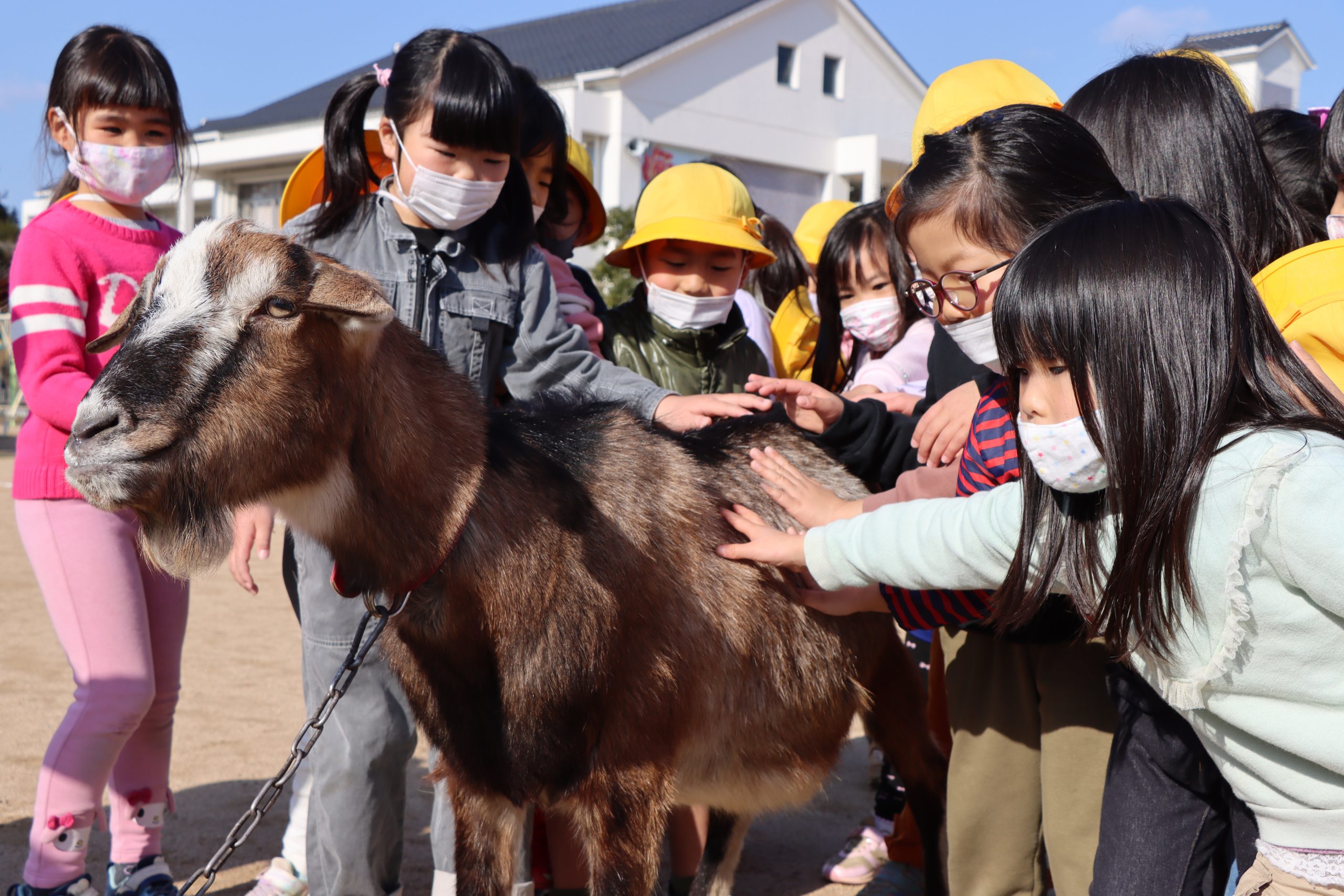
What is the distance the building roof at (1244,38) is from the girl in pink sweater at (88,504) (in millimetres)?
26242

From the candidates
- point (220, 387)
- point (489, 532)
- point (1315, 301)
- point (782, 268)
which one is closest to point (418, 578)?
point (489, 532)

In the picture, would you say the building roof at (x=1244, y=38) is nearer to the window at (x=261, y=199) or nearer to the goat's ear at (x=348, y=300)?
the window at (x=261, y=199)

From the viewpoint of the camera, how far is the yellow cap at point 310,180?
3494 millimetres

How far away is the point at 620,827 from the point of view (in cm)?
245

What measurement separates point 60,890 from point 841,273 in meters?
3.31

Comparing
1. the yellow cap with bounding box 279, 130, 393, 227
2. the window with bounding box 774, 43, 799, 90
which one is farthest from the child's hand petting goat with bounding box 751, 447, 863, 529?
the window with bounding box 774, 43, 799, 90

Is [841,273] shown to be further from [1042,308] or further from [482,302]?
[1042,308]

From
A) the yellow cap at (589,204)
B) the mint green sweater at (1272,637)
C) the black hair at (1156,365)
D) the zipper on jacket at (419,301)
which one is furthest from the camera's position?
the yellow cap at (589,204)

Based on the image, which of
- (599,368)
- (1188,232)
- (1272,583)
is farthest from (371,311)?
(1272,583)

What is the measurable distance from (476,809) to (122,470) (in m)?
1.15

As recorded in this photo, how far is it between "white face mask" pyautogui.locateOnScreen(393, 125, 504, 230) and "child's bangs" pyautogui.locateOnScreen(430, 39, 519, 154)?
10cm

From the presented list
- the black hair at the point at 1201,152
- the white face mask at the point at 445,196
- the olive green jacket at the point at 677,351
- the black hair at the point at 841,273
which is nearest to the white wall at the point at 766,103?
the black hair at the point at 841,273

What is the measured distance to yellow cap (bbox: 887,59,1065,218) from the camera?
2.85 metres

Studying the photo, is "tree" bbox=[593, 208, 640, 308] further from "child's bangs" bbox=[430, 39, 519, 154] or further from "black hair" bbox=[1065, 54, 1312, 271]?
"black hair" bbox=[1065, 54, 1312, 271]
